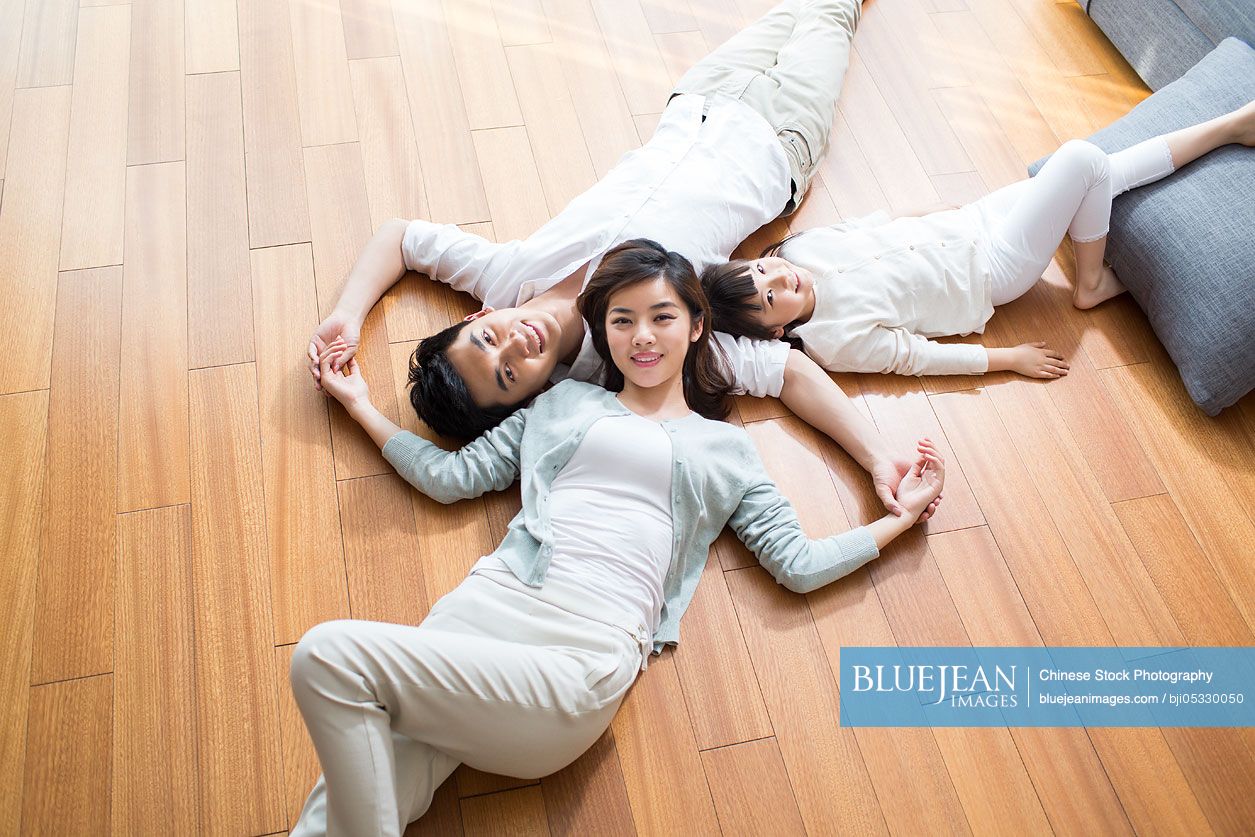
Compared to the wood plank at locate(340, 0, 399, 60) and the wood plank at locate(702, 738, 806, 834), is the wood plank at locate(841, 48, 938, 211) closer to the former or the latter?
the wood plank at locate(340, 0, 399, 60)

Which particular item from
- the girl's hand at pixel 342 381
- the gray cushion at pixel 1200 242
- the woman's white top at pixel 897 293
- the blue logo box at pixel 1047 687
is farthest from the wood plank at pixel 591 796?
the gray cushion at pixel 1200 242

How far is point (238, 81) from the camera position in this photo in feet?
7.64

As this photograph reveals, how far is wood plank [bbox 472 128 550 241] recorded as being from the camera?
213 centimetres

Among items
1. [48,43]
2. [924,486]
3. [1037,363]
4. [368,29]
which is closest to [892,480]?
[924,486]

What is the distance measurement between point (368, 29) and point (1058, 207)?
1.61 meters

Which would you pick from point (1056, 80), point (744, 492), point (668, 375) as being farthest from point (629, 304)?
point (1056, 80)

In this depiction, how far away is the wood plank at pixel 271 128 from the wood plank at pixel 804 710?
3.79ft

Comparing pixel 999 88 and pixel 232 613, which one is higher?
pixel 999 88

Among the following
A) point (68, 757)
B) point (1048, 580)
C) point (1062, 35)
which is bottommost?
point (68, 757)

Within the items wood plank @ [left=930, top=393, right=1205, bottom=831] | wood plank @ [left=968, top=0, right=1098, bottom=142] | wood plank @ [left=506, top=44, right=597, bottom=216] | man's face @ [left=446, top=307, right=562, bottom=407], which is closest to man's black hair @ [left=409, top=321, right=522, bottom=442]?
man's face @ [left=446, top=307, right=562, bottom=407]

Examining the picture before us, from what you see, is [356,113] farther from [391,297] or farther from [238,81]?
[391,297]

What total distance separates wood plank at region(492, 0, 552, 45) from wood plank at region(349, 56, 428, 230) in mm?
280

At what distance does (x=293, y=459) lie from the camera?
1768mm

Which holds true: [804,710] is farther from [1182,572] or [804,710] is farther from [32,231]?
[32,231]
